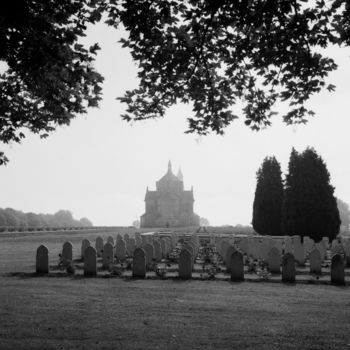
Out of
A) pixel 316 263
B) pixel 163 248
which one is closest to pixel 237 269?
pixel 316 263

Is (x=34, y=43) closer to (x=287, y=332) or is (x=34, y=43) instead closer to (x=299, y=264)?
(x=287, y=332)

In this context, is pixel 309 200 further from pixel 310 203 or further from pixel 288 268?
pixel 288 268

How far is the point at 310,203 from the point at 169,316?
83.4ft

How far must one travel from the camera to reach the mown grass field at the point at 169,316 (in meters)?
6.20

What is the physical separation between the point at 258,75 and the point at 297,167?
25.0 m

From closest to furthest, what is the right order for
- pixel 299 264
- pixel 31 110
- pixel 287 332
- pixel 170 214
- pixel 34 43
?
1. pixel 287 332
2. pixel 34 43
3. pixel 31 110
4. pixel 299 264
5. pixel 170 214

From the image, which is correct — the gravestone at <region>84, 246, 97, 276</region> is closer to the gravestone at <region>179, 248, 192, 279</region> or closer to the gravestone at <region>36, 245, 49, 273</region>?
the gravestone at <region>36, 245, 49, 273</region>

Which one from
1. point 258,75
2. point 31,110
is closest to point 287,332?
point 258,75

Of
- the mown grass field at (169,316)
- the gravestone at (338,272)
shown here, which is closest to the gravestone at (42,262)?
the mown grass field at (169,316)

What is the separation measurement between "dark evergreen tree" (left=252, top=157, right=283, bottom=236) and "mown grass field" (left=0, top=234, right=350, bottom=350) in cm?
2653

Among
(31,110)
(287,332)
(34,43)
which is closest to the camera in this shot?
(287,332)

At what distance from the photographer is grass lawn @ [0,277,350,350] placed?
6.19 m

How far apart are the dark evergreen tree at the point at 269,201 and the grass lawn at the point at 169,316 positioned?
2658 centimetres

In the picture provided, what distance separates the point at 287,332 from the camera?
6766 mm
